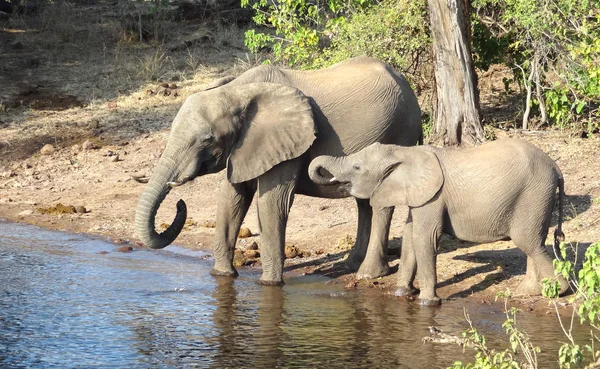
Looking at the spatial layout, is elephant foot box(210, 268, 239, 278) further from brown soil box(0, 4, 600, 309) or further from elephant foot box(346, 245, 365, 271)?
elephant foot box(346, 245, 365, 271)

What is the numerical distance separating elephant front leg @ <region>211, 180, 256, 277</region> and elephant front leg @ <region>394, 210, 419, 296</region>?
163cm

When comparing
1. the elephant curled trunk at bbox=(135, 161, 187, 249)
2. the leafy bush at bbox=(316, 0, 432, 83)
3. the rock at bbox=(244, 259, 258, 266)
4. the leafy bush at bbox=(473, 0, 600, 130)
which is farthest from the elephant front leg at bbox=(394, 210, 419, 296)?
the leafy bush at bbox=(316, 0, 432, 83)

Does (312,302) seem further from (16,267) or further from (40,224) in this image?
(40,224)

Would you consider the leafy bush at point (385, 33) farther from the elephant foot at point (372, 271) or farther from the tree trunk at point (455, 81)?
the elephant foot at point (372, 271)

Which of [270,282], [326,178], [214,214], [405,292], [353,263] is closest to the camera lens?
[326,178]

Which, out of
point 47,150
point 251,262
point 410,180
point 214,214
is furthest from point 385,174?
point 47,150

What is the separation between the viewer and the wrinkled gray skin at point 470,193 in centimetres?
914

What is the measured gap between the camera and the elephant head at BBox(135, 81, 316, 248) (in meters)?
9.48

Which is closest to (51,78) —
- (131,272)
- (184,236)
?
(184,236)

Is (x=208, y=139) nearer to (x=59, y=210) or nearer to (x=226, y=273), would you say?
(x=226, y=273)

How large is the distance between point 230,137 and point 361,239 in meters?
1.91

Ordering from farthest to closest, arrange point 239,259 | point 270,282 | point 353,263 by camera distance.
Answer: point 239,259 < point 353,263 < point 270,282

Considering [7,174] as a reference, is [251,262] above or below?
below

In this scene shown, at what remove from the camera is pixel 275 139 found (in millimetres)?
9875
